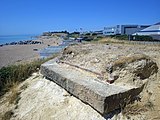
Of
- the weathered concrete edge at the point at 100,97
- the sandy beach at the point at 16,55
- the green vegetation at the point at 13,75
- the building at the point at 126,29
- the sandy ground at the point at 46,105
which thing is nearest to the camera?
the weathered concrete edge at the point at 100,97

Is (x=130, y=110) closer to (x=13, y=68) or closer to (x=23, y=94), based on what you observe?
(x=23, y=94)

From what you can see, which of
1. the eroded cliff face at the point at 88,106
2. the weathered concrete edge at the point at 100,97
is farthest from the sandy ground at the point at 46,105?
the weathered concrete edge at the point at 100,97

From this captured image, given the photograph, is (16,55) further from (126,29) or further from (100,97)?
(126,29)

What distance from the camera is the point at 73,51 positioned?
834 centimetres

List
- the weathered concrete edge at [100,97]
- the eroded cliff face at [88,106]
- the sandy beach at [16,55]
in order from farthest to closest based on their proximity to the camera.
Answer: the sandy beach at [16,55], the eroded cliff face at [88,106], the weathered concrete edge at [100,97]

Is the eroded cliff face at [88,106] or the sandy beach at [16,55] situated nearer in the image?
the eroded cliff face at [88,106]

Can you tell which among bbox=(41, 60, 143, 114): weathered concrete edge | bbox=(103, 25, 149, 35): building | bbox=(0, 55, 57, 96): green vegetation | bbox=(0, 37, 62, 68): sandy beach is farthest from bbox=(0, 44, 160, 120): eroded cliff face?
bbox=(103, 25, 149, 35): building

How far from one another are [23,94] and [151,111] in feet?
14.8

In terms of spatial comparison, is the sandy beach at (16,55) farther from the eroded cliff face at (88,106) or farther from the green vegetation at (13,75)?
the eroded cliff face at (88,106)

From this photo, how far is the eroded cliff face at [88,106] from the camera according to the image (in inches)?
189

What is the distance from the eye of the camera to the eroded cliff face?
15.7ft

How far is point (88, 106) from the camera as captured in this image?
509 centimetres

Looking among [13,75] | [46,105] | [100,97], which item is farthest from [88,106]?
[13,75]

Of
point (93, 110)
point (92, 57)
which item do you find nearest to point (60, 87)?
point (92, 57)
